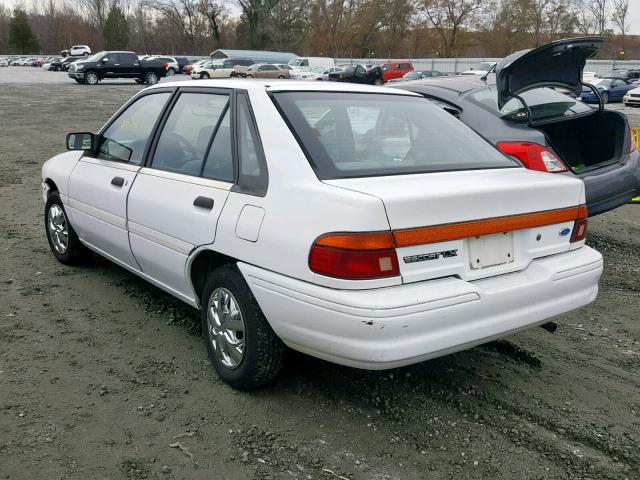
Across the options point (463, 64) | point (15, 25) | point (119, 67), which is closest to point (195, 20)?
point (15, 25)

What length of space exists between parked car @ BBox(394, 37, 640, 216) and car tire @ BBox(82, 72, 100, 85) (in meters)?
35.2

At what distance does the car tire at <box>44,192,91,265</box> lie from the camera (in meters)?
5.20

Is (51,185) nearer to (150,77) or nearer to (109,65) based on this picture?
(109,65)

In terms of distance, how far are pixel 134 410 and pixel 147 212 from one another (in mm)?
1228

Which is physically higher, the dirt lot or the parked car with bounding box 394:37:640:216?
the parked car with bounding box 394:37:640:216

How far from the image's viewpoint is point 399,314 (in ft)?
8.70

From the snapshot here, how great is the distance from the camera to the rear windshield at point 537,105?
5887 millimetres

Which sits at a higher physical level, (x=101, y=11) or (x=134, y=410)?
(x=101, y=11)

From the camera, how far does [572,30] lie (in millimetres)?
69812

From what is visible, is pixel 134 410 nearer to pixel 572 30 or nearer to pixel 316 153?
pixel 316 153

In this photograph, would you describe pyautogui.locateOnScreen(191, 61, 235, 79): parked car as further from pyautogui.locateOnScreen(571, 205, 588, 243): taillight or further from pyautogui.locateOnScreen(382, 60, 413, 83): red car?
pyautogui.locateOnScreen(571, 205, 588, 243): taillight

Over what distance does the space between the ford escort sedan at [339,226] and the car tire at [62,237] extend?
117 centimetres

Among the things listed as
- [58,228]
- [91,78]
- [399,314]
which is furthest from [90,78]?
[399,314]

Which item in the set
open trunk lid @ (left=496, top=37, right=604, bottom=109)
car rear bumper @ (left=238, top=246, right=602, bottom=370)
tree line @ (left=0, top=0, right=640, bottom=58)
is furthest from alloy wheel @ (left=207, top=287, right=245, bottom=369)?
tree line @ (left=0, top=0, right=640, bottom=58)
